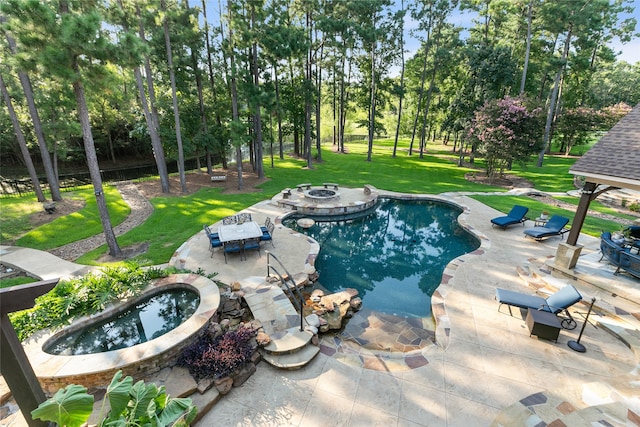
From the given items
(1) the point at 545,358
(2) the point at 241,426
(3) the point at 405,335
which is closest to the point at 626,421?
(1) the point at 545,358

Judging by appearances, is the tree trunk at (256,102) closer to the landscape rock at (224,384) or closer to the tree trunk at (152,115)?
the tree trunk at (152,115)

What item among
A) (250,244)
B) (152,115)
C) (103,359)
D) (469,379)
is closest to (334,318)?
(469,379)

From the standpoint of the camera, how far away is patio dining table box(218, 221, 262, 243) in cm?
957

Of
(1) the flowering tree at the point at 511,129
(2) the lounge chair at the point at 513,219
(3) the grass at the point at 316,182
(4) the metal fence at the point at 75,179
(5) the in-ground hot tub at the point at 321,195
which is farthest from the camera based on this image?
(1) the flowering tree at the point at 511,129

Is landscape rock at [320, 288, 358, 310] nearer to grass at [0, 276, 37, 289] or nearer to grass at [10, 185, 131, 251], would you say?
grass at [0, 276, 37, 289]

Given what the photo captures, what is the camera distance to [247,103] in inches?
698

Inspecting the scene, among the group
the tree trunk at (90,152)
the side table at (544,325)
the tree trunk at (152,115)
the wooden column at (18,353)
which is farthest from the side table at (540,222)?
the tree trunk at (152,115)

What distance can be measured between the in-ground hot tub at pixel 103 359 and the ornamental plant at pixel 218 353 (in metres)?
0.25

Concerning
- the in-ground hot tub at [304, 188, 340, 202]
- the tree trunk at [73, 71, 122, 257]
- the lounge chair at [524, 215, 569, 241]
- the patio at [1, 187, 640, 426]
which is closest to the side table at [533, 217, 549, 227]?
the lounge chair at [524, 215, 569, 241]

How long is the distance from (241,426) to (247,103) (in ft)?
56.2

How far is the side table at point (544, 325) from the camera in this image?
19.7ft

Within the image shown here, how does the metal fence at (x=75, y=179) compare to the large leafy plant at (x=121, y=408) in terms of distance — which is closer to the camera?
the large leafy plant at (x=121, y=408)

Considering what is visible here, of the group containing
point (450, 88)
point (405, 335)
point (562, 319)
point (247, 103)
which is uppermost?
point (450, 88)

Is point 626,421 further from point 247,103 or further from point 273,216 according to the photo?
point 247,103
